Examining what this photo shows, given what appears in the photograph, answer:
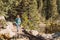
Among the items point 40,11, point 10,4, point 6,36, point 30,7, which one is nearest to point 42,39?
point 6,36

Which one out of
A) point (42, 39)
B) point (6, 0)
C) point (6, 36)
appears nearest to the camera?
point (6, 36)

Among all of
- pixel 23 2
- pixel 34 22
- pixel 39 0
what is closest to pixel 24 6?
pixel 23 2

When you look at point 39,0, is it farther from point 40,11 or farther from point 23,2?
point 23,2

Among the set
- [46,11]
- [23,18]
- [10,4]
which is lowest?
[46,11]

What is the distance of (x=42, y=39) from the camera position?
18094 mm

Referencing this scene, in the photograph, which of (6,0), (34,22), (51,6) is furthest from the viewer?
(51,6)

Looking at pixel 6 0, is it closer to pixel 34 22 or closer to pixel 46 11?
pixel 34 22

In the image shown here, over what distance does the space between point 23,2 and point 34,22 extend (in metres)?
3.11

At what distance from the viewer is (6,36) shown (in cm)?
1689

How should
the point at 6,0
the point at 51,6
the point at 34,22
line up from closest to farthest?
the point at 6,0 < the point at 34,22 < the point at 51,6

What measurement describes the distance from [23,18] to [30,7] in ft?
5.59

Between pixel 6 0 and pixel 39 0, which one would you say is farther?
pixel 39 0

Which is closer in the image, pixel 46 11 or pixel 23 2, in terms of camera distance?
pixel 23 2

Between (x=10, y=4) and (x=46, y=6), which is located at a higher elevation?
(x=10, y=4)
